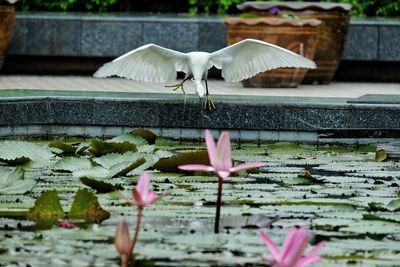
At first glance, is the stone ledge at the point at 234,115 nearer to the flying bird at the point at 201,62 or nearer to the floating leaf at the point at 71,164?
the flying bird at the point at 201,62

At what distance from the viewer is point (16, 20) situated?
1209cm

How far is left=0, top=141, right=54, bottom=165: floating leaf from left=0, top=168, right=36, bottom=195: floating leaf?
60 centimetres

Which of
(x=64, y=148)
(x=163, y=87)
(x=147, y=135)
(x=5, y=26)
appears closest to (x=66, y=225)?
(x=64, y=148)

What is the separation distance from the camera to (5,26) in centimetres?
1134

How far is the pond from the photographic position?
351 cm

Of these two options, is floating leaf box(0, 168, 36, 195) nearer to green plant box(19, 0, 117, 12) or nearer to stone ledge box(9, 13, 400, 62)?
stone ledge box(9, 13, 400, 62)

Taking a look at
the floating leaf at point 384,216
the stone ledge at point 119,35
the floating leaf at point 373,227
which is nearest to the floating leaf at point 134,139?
the floating leaf at point 384,216

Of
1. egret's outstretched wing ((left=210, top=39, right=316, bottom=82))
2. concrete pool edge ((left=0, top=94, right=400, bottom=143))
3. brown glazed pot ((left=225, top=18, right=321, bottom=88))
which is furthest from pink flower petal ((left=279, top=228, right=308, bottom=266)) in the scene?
brown glazed pot ((left=225, top=18, right=321, bottom=88))

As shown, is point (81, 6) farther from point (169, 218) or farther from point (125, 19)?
point (169, 218)

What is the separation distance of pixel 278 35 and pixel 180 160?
583 cm

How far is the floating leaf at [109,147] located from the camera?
5.66 meters

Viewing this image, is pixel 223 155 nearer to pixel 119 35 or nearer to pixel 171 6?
pixel 119 35

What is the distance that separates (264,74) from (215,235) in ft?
23.7

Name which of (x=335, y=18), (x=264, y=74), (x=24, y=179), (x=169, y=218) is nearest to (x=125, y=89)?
(x=264, y=74)
